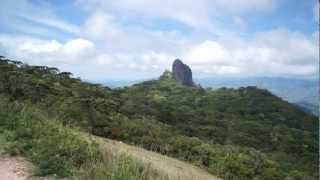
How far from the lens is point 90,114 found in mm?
19234

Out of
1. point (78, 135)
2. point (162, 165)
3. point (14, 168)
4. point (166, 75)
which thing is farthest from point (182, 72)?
point (14, 168)

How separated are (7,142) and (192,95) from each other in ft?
345

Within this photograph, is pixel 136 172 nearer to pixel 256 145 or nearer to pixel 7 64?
pixel 7 64

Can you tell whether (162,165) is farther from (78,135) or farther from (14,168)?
(14,168)

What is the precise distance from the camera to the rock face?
168 metres

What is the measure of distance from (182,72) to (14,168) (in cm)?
16426

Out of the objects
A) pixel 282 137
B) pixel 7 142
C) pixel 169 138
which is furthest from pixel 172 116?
pixel 7 142

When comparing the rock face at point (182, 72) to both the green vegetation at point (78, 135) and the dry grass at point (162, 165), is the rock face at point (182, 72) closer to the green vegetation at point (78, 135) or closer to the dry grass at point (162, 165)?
the green vegetation at point (78, 135)

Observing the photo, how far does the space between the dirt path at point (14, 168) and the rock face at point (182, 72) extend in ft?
512

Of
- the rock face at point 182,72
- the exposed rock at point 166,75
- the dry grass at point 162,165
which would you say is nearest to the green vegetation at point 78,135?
the dry grass at point 162,165

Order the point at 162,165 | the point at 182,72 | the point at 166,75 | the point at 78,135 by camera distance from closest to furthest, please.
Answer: the point at 78,135 < the point at 162,165 < the point at 166,75 < the point at 182,72

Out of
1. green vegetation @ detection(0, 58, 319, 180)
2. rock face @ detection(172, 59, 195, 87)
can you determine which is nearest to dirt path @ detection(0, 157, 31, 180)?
green vegetation @ detection(0, 58, 319, 180)

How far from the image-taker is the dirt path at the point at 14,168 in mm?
7859

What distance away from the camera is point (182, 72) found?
171875mm
